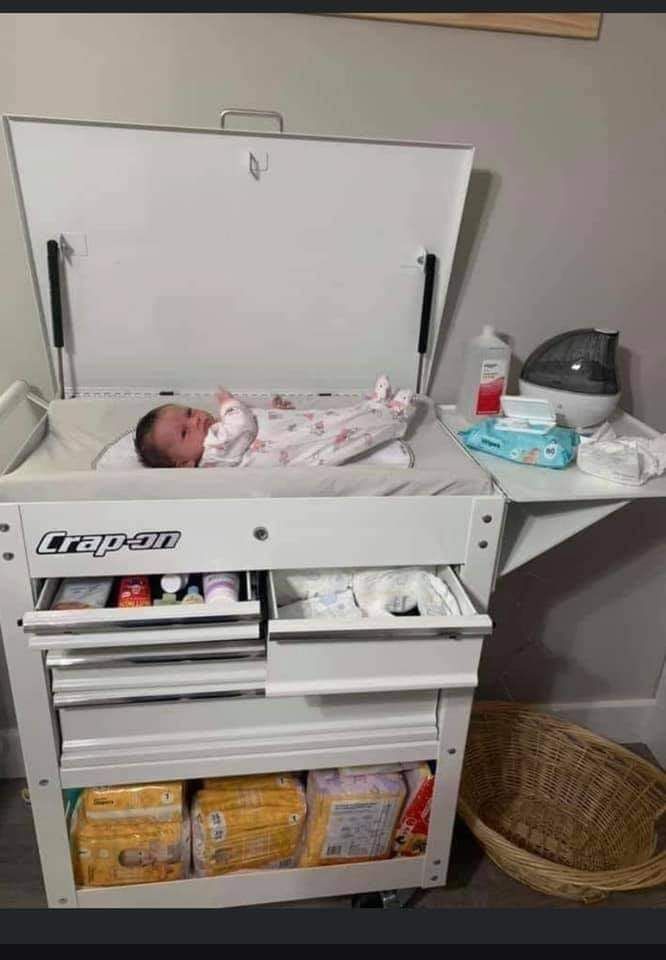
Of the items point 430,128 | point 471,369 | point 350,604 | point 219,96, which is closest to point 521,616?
point 471,369

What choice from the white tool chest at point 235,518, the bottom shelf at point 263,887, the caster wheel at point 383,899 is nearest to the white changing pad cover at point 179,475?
the white tool chest at point 235,518

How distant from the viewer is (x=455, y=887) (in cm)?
144

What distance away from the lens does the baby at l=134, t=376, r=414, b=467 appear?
1140 millimetres

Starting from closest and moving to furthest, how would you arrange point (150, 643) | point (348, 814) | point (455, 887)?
point (150, 643), point (348, 814), point (455, 887)

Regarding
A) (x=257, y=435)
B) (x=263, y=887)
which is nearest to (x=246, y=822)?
(x=263, y=887)

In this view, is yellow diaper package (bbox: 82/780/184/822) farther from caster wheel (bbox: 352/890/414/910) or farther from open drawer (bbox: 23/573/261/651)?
caster wheel (bbox: 352/890/414/910)

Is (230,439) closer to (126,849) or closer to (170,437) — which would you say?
(170,437)

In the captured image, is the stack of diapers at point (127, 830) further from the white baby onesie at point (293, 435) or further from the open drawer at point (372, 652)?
the white baby onesie at point (293, 435)

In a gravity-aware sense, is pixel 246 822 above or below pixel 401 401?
below

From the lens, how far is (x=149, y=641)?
97 centimetres

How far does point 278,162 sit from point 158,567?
695 mm

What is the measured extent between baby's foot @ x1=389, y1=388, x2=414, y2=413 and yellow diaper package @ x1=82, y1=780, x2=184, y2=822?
2.43ft

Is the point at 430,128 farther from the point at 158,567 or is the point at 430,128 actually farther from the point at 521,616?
the point at 521,616

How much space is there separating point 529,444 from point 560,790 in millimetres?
906
